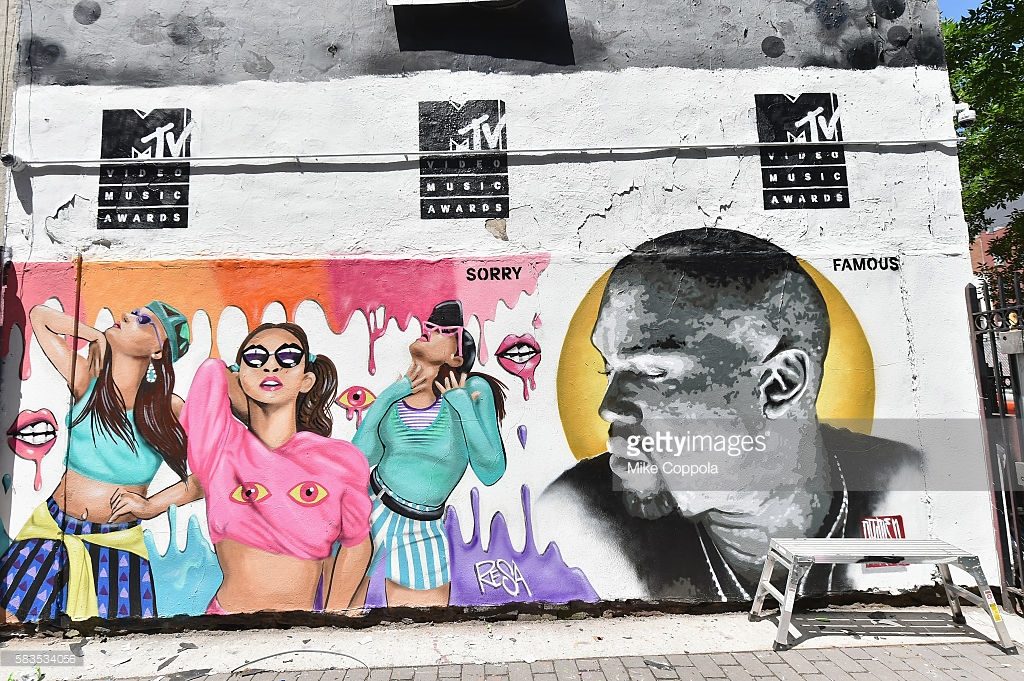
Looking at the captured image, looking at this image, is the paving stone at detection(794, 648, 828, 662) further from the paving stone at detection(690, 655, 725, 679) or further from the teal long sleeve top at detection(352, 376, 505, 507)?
the teal long sleeve top at detection(352, 376, 505, 507)

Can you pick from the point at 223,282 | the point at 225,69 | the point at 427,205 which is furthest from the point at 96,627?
the point at 225,69

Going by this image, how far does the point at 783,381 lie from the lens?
4.61 metres

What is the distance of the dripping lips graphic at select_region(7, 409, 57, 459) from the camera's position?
174 inches

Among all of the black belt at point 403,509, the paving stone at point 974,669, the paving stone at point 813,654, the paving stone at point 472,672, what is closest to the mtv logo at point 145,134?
the black belt at point 403,509

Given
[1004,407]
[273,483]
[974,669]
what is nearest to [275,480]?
[273,483]

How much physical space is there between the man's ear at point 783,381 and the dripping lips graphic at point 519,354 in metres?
1.76

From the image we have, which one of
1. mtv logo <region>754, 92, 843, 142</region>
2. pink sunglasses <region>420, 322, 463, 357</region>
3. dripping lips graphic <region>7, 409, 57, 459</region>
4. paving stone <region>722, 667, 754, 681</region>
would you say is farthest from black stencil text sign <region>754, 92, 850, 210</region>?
dripping lips graphic <region>7, 409, 57, 459</region>

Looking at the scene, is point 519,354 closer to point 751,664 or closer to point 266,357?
point 266,357

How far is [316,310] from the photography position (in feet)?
14.9

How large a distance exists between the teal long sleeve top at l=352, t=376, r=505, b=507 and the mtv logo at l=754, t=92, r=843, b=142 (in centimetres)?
319

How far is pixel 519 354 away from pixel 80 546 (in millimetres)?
3505

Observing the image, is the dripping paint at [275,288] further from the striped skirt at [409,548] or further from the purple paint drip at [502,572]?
the purple paint drip at [502,572]

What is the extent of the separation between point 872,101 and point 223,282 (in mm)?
5406

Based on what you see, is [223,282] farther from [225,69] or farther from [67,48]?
[67,48]
